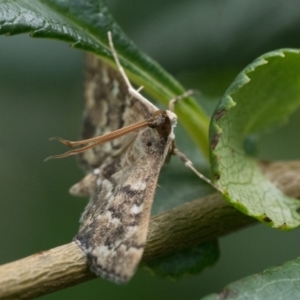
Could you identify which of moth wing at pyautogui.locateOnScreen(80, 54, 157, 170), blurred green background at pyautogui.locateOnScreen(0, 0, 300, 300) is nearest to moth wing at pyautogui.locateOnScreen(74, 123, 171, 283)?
moth wing at pyautogui.locateOnScreen(80, 54, 157, 170)

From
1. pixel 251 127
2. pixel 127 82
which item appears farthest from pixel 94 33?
pixel 251 127

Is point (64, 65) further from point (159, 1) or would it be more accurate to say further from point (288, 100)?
point (288, 100)

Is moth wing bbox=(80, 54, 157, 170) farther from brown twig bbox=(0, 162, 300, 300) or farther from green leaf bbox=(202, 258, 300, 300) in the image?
green leaf bbox=(202, 258, 300, 300)

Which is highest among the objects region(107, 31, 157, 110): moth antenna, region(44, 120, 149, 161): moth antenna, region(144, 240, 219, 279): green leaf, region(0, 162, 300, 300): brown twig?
region(107, 31, 157, 110): moth antenna

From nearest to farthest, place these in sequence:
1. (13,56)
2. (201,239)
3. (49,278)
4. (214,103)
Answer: (49,278), (201,239), (214,103), (13,56)

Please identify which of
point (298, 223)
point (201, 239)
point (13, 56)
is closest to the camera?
point (298, 223)

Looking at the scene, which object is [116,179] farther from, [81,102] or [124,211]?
[81,102]

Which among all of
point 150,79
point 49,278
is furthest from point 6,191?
point 49,278
